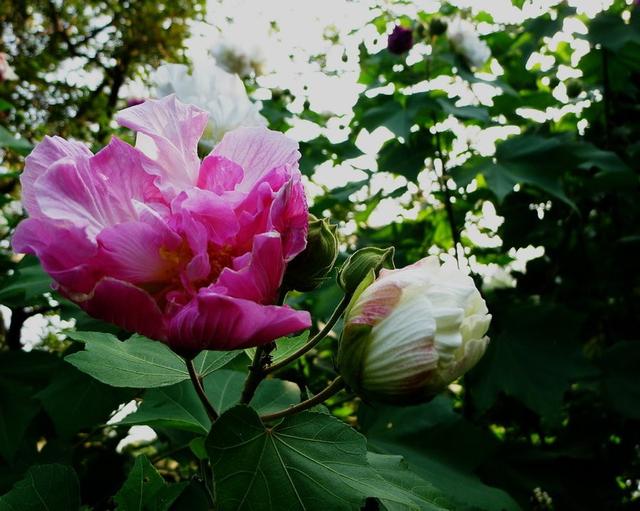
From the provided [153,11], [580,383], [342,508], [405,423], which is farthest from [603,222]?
[153,11]

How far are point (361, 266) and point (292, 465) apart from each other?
172mm

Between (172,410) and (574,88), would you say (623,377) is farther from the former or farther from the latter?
(172,410)

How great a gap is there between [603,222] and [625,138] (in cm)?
27

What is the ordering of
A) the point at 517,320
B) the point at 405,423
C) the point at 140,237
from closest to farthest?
the point at 140,237 → the point at 405,423 → the point at 517,320

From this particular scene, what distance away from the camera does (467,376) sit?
1296 millimetres

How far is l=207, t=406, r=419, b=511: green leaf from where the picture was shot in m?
0.45

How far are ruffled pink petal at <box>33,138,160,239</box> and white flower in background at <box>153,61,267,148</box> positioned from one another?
2.04 ft

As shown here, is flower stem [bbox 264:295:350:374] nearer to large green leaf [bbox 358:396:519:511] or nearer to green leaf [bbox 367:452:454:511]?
green leaf [bbox 367:452:454:511]

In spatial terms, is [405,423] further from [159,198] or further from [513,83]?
[513,83]

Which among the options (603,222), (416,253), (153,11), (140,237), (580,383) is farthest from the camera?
(153,11)

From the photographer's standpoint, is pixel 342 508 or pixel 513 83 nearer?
pixel 342 508

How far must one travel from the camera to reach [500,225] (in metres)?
1.68

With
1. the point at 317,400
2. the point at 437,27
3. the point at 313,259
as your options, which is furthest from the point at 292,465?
the point at 437,27

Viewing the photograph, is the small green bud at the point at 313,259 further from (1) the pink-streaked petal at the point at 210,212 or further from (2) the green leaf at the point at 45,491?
(2) the green leaf at the point at 45,491
